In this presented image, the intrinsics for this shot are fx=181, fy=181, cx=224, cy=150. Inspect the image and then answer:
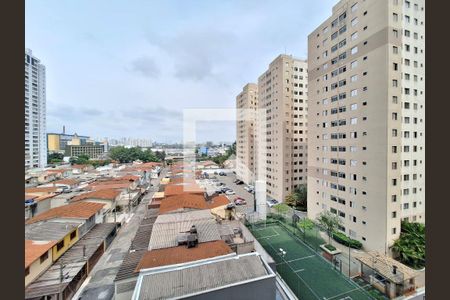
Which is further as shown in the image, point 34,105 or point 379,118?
point 379,118

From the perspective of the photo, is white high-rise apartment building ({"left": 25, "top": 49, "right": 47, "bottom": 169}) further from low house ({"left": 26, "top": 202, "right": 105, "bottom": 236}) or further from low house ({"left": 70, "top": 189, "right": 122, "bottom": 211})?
low house ({"left": 70, "top": 189, "right": 122, "bottom": 211})

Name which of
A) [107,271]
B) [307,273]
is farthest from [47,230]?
[307,273]

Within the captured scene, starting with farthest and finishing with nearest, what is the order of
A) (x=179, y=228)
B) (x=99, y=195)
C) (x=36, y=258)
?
(x=99, y=195), (x=179, y=228), (x=36, y=258)

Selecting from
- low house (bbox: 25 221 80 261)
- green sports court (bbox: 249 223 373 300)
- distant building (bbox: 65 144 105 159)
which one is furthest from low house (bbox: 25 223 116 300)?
distant building (bbox: 65 144 105 159)

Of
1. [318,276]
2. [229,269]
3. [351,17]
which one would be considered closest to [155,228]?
[229,269]

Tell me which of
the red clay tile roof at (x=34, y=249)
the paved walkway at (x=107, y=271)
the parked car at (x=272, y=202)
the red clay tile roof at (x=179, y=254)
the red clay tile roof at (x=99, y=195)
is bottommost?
the parked car at (x=272, y=202)

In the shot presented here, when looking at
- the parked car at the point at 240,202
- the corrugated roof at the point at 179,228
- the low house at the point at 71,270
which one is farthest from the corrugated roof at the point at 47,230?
the parked car at the point at 240,202

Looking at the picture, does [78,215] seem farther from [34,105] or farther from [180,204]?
[34,105]

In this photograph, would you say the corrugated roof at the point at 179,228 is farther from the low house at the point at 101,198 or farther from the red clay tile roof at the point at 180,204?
the low house at the point at 101,198
